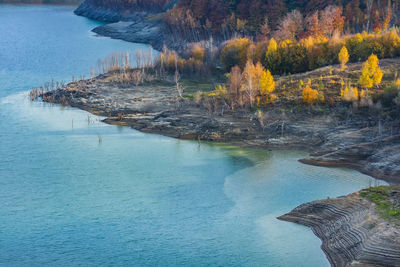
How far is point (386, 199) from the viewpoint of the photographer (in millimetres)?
34531

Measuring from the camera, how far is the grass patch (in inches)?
1270

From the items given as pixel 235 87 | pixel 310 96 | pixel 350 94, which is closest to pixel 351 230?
pixel 350 94

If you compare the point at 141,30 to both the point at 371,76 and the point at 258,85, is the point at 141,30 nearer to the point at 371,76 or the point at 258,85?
the point at 258,85

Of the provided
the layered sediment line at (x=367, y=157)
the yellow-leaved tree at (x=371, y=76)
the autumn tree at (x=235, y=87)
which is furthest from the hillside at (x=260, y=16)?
the layered sediment line at (x=367, y=157)

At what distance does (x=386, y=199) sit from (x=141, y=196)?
1648cm

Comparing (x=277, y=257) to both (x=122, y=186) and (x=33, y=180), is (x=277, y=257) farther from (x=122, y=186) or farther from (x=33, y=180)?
(x=33, y=180)

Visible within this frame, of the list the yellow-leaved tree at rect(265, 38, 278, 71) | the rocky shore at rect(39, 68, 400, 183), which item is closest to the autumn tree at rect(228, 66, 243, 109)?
the rocky shore at rect(39, 68, 400, 183)

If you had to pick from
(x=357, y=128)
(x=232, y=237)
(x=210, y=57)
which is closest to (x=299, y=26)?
(x=210, y=57)

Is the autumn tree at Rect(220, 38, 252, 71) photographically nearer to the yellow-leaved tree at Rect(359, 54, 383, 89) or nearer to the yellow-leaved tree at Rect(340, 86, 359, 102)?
the yellow-leaved tree at Rect(359, 54, 383, 89)

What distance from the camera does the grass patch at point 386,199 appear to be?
3227cm

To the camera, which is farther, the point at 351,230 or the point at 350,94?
the point at 350,94

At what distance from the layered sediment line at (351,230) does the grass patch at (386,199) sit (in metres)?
0.41

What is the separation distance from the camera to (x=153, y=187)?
136ft

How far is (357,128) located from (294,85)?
37.5ft
